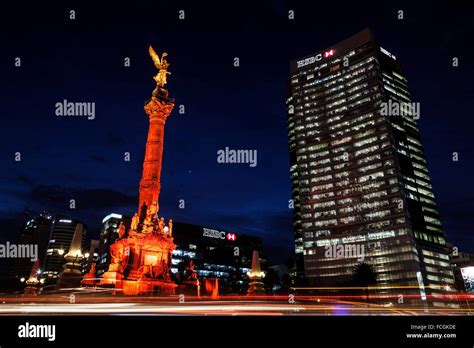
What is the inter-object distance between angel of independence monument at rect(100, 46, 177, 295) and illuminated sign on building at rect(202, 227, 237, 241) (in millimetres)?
91856

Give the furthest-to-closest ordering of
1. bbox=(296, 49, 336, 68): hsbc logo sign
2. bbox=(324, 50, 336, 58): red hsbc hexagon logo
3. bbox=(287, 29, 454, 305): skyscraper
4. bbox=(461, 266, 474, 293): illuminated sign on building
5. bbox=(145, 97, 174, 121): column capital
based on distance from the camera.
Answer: bbox=(296, 49, 336, 68): hsbc logo sign < bbox=(324, 50, 336, 58): red hsbc hexagon logo < bbox=(287, 29, 454, 305): skyscraper < bbox=(461, 266, 474, 293): illuminated sign on building < bbox=(145, 97, 174, 121): column capital

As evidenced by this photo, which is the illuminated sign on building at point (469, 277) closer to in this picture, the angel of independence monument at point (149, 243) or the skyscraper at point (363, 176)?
the skyscraper at point (363, 176)

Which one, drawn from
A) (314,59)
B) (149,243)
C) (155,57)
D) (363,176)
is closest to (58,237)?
(363,176)

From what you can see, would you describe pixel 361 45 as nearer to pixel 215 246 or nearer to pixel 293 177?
pixel 293 177

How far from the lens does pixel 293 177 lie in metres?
142

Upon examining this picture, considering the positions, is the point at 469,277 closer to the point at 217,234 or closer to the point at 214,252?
the point at 214,252

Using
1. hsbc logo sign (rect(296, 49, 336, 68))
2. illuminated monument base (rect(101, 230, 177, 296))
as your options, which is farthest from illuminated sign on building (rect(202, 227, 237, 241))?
illuminated monument base (rect(101, 230, 177, 296))

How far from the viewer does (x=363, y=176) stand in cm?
11144

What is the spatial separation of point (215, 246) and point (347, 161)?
2238 inches

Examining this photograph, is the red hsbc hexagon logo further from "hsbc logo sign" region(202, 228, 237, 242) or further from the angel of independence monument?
the angel of independence monument

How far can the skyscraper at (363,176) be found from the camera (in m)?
104

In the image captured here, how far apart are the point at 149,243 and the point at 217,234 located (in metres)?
100

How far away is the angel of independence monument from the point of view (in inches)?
1134
